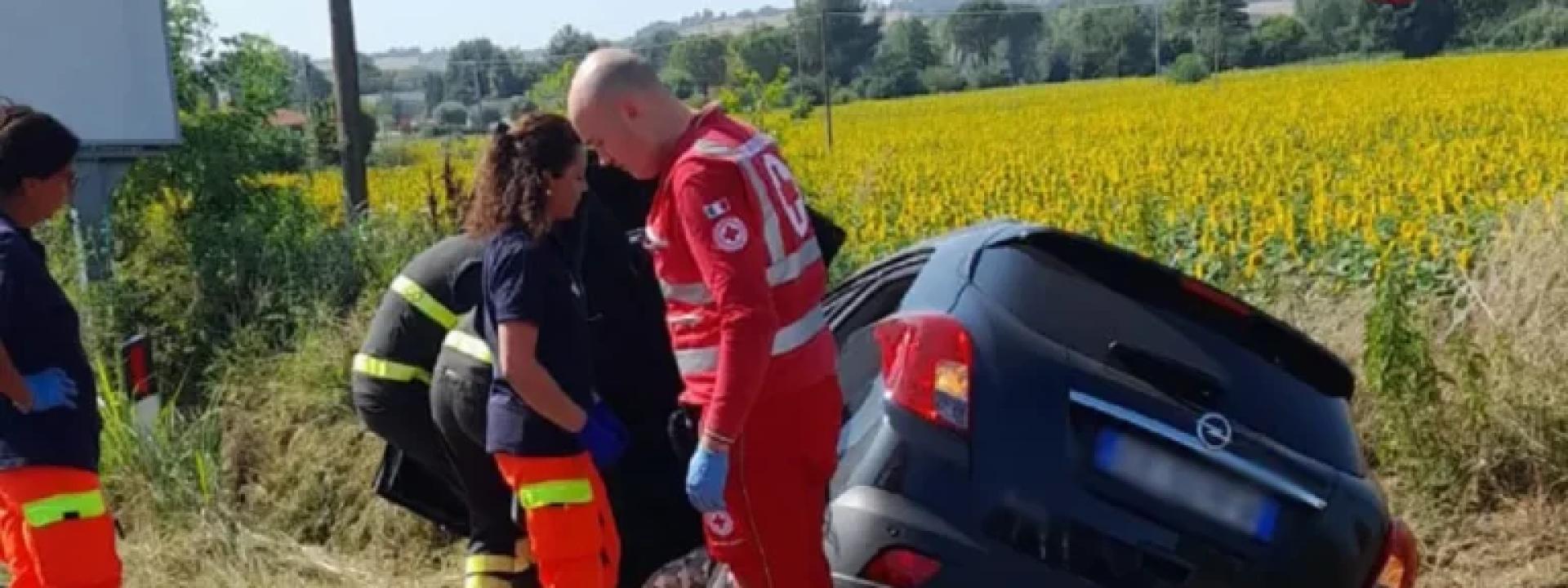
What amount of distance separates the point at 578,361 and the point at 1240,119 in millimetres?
20204

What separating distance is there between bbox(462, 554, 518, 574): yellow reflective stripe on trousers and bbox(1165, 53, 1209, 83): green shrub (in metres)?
35.2

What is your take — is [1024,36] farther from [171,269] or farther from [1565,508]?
[1565,508]

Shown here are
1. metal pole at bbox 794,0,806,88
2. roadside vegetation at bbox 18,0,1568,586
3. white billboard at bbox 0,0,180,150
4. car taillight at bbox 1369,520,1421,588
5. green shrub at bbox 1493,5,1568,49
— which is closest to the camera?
car taillight at bbox 1369,520,1421,588

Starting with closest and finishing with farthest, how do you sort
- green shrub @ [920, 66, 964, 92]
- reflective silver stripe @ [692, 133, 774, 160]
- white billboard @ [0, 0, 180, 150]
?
reflective silver stripe @ [692, 133, 774, 160], white billboard @ [0, 0, 180, 150], green shrub @ [920, 66, 964, 92]

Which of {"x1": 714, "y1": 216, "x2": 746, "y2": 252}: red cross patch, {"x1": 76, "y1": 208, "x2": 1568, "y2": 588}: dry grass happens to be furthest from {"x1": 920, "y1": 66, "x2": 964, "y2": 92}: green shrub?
{"x1": 714, "y1": 216, "x2": 746, "y2": 252}: red cross patch

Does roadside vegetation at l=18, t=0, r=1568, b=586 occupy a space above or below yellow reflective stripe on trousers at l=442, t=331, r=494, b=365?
below

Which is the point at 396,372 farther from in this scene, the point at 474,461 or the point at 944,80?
the point at 944,80

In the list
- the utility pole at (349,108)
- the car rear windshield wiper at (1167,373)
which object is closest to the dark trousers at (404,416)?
the car rear windshield wiper at (1167,373)

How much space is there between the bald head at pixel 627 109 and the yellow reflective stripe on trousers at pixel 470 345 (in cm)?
82

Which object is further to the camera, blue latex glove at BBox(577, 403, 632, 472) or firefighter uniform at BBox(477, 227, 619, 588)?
blue latex glove at BBox(577, 403, 632, 472)

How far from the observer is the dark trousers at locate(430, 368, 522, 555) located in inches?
154

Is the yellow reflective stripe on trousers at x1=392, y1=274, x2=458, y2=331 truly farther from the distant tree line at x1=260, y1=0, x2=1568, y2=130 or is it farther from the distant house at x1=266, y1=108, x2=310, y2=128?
the distant tree line at x1=260, y1=0, x2=1568, y2=130

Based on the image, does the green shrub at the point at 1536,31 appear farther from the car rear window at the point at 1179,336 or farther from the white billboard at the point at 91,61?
the car rear window at the point at 1179,336

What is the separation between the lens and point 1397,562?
3.19 m
